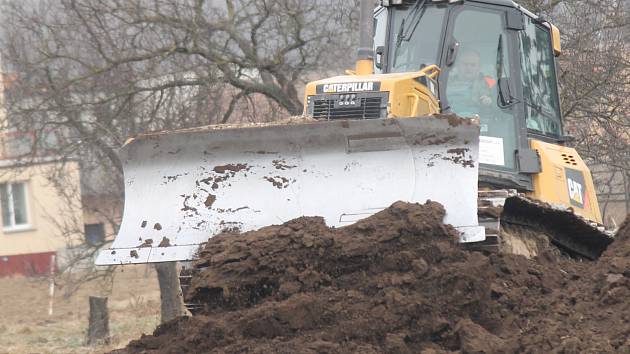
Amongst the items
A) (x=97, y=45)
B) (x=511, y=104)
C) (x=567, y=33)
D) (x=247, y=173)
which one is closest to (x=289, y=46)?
(x=97, y=45)

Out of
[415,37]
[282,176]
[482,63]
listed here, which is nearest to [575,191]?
[482,63]

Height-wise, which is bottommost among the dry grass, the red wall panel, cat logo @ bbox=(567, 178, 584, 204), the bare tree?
the dry grass

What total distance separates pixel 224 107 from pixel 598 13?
441cm

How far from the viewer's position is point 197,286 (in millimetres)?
5664

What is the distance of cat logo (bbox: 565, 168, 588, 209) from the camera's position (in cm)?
728

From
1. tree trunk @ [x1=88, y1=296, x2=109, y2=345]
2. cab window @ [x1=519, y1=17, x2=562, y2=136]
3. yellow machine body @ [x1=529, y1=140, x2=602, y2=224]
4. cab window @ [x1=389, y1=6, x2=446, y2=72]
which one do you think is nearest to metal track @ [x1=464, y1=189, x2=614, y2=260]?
yellow machine body @ [x1=529, y1=140, x2=602, y2=224]

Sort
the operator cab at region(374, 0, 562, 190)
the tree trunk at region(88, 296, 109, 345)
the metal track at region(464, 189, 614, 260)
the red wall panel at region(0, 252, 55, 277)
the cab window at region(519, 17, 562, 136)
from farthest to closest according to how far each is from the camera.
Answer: the red wall panel at region(0, 252, 55, 277) < the tree trunk at region(88, 296, 109, 345) < the cab window at region(519, 17, 562, 136) < the operator cab at region(374, 0, 562, 190) < the metal track at region(464, 189, 614, 260)

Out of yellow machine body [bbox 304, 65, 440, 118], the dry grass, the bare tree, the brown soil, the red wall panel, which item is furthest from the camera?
the red wall panel

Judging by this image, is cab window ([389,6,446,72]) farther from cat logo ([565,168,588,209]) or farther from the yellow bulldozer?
cat logo ([565,168,588,209])

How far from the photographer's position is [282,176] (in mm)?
6051

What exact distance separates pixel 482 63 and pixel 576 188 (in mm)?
1156

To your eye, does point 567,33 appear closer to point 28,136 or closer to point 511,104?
point 511,104

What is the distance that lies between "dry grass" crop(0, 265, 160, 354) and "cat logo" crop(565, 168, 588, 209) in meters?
4.96

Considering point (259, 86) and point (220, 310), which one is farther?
point (259, 86)
